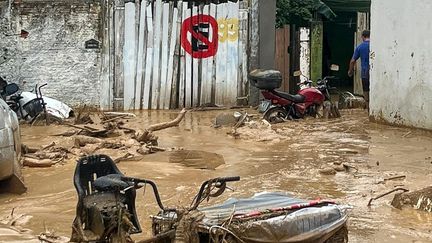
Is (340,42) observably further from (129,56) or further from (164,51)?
(129,56)

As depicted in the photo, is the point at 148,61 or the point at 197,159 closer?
the point at 197,159

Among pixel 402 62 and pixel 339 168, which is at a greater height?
pixel 402 62

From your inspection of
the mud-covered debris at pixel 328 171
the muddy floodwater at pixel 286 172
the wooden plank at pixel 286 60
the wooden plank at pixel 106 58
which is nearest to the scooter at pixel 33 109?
the muddy floodwater at pixel 286 172

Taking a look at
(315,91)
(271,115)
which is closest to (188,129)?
(271,115)

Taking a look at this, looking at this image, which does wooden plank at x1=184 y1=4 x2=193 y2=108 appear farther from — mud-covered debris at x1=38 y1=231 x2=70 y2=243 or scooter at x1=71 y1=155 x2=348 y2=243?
scooter at x1=71 y1=155 x2=348 y2=243

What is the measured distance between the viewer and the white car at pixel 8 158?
7629 mm

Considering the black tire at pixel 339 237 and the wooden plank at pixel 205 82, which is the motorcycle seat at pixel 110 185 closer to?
the black tire at pixel 339 237

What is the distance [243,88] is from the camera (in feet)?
52.5

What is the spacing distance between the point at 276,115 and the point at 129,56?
12.3ft

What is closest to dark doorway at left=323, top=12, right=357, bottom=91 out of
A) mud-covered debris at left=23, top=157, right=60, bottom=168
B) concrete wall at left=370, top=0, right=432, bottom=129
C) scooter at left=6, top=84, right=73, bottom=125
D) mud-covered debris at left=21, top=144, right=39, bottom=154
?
concrete wall at left=370, top=0, right=432, bottom=129

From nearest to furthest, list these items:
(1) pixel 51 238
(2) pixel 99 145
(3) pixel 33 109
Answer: (1) pixel 51 238 → (2) pixel 99 145 → (3) pixel 33 109

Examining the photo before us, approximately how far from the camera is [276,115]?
44.1 feet

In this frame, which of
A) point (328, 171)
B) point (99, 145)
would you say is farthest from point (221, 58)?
point (328, 171)

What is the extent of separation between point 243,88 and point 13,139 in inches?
334
